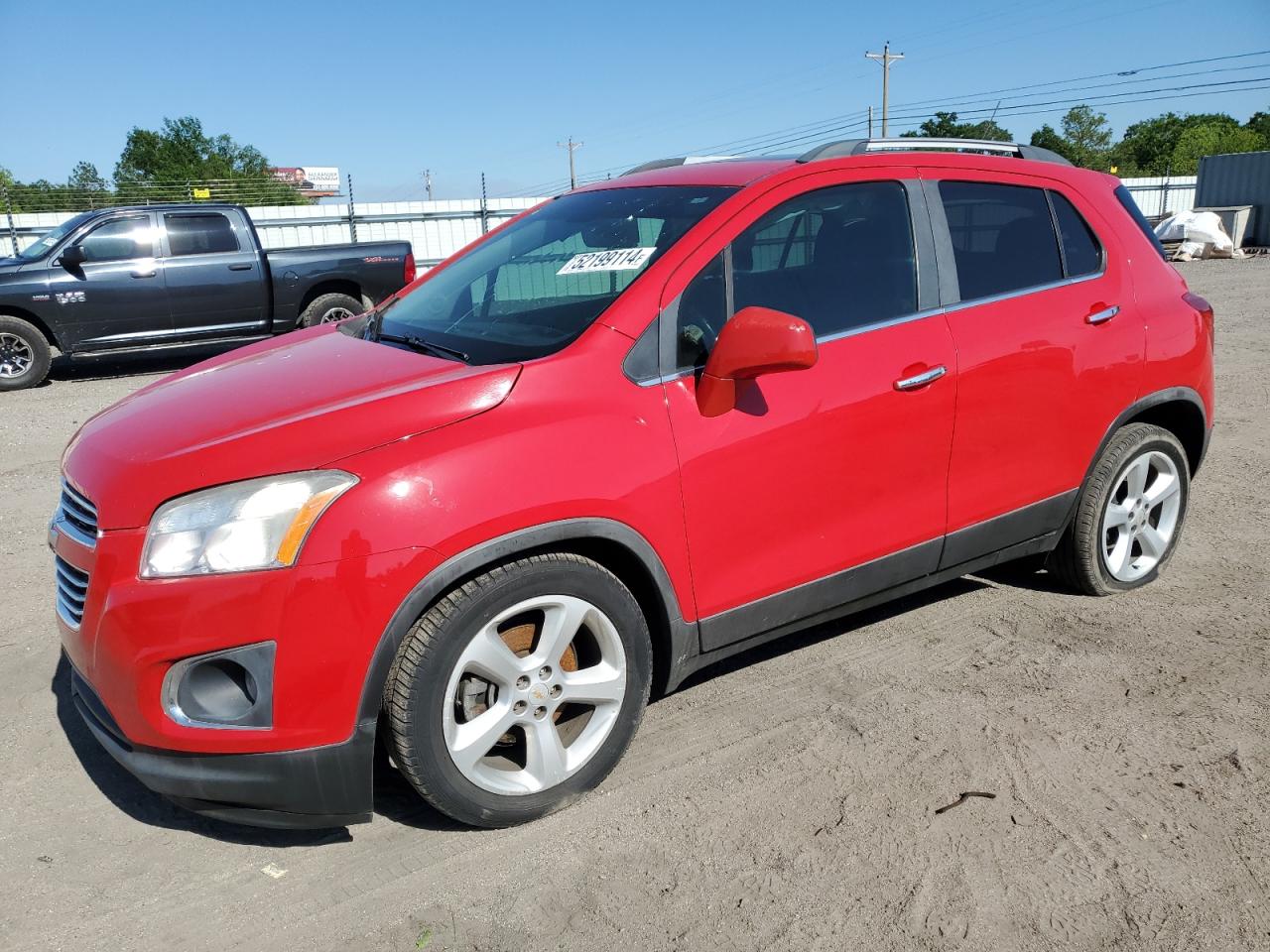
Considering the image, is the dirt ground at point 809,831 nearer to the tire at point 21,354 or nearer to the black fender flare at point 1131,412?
the black fender flare at point 1131,412

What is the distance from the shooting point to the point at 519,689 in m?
2.71

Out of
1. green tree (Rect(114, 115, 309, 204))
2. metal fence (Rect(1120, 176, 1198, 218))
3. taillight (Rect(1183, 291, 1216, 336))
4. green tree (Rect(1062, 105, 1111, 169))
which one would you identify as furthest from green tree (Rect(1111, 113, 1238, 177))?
taillight (Rect(1183, 291, 1216, 336))

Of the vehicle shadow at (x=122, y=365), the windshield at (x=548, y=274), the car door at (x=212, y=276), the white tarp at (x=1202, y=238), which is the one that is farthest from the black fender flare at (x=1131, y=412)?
the white tarp at (x=1202, y=238)

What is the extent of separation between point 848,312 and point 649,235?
70 cm

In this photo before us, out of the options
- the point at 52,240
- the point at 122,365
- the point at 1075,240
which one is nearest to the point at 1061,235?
the point at 1075,240

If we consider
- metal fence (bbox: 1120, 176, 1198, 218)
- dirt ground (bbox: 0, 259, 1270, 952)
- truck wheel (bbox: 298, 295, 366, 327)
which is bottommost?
dirt ground (bbox: 0, 259, 1270, 952)

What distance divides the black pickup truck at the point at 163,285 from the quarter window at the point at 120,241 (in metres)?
0.01

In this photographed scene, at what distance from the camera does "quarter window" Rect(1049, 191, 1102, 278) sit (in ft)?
12.7

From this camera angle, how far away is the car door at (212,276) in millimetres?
11461

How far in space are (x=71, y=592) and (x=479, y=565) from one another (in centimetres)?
112

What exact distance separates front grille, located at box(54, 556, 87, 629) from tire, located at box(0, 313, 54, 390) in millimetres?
9374

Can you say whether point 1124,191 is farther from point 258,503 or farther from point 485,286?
point 258,503

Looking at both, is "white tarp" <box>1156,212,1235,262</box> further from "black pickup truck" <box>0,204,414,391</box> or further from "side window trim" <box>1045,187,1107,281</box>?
"side window trim" <box>1045,187,1107,281</box>

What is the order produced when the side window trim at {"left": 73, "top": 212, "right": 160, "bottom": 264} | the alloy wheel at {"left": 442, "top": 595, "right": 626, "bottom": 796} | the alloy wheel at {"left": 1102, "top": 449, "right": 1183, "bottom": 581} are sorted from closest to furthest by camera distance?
the alloy wheel at {"left": 442, "top": 595, "right": 626, "bottom": 796}, the alloy wheel at {"left": 1102, "top": 449, "right": 1183, "bottom": 581}, the side window trim at {"left": 73, "top": 212, "right": 160, "bottom": 264}
